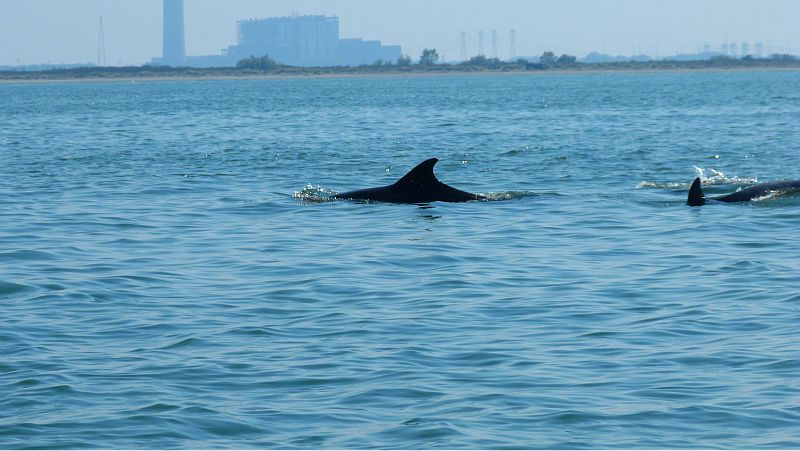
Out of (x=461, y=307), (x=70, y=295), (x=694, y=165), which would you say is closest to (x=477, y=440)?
(x=461, y=307)

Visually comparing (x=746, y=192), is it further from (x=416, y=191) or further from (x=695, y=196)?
(x=416, y=191)

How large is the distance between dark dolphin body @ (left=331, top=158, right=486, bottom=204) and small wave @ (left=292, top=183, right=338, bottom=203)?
0.85 m

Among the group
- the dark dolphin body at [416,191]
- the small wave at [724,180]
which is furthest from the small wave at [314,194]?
the small wave at [724,180]

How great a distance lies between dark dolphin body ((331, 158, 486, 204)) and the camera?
20.9 meters

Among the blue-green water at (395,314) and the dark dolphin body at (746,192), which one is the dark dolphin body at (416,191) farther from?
the dark dolphin body at (746,192)

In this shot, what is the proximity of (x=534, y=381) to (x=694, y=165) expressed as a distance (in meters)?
22.0

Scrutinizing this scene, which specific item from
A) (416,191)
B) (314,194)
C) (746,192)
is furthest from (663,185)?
(314,194)

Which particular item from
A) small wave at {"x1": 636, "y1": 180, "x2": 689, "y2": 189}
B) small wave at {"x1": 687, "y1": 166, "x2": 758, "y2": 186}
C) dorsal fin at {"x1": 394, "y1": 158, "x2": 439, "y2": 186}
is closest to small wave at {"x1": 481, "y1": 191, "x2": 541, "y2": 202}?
dorsal fin at {"x1": 394, "y1": 158, "x2": 439, "y2": 186}

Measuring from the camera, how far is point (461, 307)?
12688 mm

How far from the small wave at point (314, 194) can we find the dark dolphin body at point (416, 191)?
849mm

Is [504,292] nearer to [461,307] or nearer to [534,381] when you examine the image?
[461,307]

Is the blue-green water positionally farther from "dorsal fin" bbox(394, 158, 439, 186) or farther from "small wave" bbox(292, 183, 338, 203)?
"dorsal fin" bbox(394, 158, 439, 186)

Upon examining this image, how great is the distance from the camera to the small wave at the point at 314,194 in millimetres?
21962

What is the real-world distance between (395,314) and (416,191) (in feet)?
28.5
